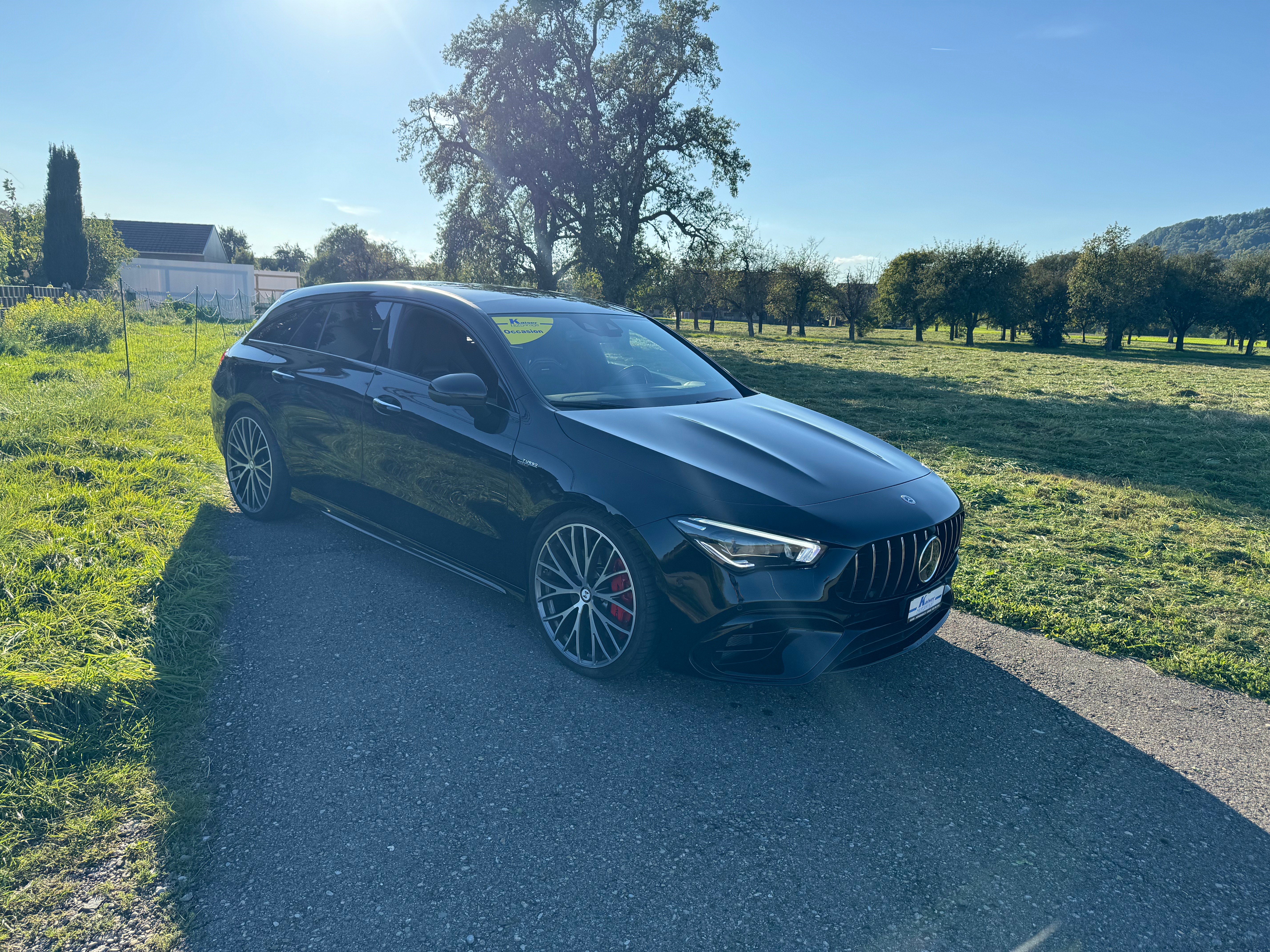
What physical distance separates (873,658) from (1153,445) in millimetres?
10156

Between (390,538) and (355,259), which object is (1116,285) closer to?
(390,538)

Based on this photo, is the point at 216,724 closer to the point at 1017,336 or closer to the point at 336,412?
the point at 336,412

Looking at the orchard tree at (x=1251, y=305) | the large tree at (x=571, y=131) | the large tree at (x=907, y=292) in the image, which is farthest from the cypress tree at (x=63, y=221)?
the orchard tree at (x=1251, y=305)

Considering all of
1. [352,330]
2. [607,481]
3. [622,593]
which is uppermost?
[352,330]

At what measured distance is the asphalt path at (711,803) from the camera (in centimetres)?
225

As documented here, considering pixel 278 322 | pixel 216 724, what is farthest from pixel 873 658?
pixel 278 322

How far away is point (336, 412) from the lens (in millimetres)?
4750

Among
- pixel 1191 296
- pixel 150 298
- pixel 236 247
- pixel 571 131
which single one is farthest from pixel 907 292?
pixel 236 247

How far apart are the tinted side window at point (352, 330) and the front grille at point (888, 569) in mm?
3085

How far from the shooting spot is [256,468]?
5.57 metres

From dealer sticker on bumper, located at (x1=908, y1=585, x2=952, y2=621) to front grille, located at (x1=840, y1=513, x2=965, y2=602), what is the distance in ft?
0.19

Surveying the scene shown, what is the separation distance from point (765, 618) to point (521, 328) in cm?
215

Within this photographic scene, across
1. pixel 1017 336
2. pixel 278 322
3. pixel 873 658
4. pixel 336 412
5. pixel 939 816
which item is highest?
pixel 1017 336

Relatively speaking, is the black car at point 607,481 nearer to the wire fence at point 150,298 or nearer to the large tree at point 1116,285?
the wire fence at point 150,298
